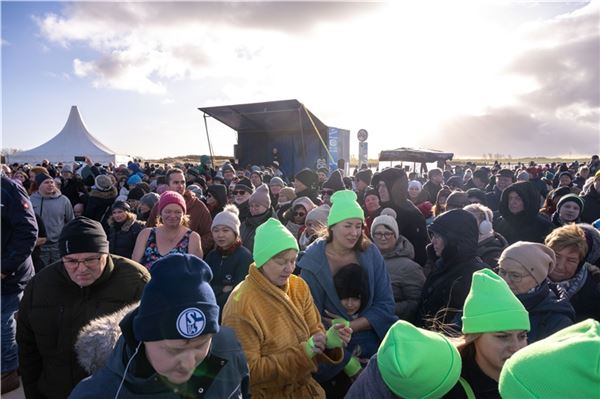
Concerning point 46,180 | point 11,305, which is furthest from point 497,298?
point 46,180

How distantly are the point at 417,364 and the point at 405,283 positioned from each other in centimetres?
214

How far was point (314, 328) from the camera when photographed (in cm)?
258

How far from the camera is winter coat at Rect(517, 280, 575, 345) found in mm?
2301

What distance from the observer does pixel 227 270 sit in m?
3.62

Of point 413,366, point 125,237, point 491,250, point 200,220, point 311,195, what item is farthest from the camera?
point 311,195

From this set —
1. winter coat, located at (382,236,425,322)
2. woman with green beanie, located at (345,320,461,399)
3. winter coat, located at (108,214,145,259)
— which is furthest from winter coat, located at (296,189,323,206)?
woman with green beanie, located at (345,320,461,399)

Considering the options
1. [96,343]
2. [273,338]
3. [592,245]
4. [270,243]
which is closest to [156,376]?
[96,343]

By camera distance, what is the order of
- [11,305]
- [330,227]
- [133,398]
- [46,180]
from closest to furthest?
[133,398]
[330,227]
[11,305]
[46,180]

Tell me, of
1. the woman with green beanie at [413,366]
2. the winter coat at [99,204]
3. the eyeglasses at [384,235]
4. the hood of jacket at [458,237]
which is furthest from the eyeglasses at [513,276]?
the winter coat at [99,204]

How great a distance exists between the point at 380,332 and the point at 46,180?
5.26 meters

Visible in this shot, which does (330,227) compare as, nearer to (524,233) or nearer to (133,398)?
(133,398)

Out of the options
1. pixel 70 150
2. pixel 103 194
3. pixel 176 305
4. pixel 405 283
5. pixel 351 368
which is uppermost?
pixel 70 150

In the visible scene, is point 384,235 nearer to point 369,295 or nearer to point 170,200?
point 369,295

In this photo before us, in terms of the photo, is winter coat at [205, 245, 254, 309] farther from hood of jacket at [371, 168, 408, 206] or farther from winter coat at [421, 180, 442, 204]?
winter coat at [421, 180, 442, 204]
